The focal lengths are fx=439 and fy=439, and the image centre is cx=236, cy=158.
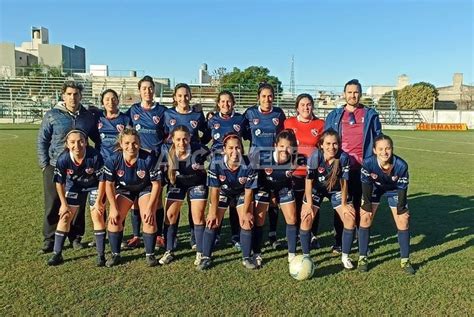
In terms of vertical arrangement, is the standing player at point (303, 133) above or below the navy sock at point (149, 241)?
above

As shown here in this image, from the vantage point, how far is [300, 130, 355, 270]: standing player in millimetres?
4387

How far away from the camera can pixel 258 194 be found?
4.55m

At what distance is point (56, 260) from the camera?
434cm

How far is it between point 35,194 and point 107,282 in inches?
Result: 174

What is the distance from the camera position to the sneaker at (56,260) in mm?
4312

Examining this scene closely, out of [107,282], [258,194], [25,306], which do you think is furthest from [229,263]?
[25,306]

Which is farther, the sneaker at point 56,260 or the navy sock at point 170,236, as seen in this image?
the navy sock at point 170,236

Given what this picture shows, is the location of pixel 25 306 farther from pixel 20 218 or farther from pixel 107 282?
pixel 20 218

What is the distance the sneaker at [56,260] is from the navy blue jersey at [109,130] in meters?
1.15

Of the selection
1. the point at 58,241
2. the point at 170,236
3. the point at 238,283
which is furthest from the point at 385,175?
the point at 58,241

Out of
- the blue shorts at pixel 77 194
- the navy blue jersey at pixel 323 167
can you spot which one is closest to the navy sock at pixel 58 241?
the blue shorts at pixel 77 194

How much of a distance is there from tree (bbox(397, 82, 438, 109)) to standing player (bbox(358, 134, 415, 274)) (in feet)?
144

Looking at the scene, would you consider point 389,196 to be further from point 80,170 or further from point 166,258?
point 80,170

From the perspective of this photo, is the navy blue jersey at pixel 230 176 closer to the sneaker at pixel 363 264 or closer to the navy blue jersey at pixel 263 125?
the navy blue jersey at pixel 263 125
